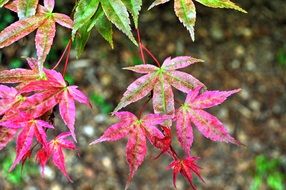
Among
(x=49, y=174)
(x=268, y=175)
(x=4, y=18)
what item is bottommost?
(x=268, y=175)

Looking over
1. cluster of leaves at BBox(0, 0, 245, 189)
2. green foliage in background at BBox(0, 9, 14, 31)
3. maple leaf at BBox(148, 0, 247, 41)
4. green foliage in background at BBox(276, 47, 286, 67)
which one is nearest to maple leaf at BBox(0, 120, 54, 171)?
cluster of leaves at BBox(0, 0, 245, 189)

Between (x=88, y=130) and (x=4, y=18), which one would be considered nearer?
(x=4, y=18)

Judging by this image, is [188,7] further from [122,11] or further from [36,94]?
[36,94]

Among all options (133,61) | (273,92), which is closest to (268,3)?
(273,92)

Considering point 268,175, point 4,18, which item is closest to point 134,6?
point 4,18

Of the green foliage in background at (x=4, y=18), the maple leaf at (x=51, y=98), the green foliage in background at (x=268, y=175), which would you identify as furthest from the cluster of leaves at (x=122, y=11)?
the green foliage in background at (x=268, y=175)

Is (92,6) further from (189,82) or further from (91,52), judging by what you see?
(91,52)

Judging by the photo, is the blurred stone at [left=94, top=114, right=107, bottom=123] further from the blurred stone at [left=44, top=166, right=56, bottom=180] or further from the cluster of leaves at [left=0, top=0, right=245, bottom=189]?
the cluster of leaves at [left=0, top=0, right=245, bottom=189]
